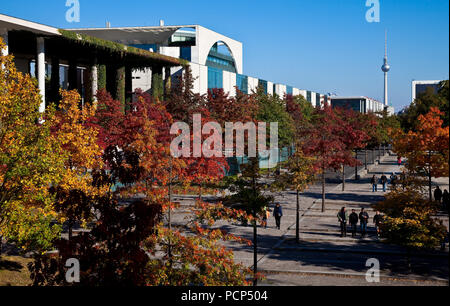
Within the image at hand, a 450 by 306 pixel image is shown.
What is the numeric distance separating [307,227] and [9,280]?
1566 cm

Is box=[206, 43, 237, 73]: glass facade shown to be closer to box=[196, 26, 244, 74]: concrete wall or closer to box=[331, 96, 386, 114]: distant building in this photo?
box=[196, 26, 244, 74]: concrete wall

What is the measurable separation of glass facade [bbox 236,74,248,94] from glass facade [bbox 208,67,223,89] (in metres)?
5.02

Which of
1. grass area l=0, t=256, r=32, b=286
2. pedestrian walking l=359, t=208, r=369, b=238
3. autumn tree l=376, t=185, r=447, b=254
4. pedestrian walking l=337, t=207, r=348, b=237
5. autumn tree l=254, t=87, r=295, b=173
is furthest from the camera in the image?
autumn tree l=254, t=87, r=295, b=173

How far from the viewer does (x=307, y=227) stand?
26234 mm

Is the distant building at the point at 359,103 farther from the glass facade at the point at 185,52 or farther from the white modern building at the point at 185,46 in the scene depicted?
the glass facade at the point at 185,52

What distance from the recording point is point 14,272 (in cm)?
1741

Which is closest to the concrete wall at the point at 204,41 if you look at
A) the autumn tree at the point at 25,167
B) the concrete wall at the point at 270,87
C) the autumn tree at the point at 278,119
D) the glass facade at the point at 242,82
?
the glass facade at the point at 242,82

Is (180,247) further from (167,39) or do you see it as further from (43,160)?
(167,39)

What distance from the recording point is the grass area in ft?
54.2

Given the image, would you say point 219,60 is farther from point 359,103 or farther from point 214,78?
point 359,103

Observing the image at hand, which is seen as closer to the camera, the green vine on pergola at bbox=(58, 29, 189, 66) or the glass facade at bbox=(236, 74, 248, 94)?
the green vine on pergola at bbox=(58, 29, 189, 66)

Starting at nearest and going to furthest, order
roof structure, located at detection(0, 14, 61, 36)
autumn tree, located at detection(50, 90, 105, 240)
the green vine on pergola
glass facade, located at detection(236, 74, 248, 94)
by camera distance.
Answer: autumn tree, located at detection(50, 90, 105, 240) < roof structure, located at detection(0, 14, 61, 36) < the green vine on pergola < glass facade, located at detection(236, 74, 248, 94)

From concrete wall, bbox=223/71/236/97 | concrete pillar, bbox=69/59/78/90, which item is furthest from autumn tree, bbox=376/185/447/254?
concrete wall, bbox=223/71/236/97
